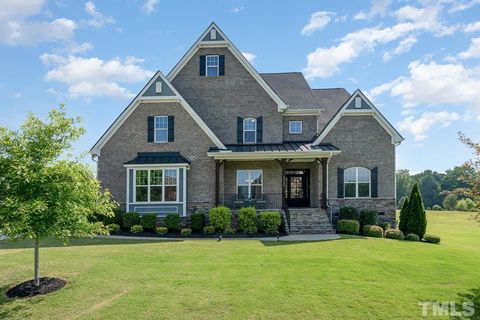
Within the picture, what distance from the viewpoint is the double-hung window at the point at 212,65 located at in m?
22.9

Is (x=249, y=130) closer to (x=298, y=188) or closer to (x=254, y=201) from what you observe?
(x=254, y=201)

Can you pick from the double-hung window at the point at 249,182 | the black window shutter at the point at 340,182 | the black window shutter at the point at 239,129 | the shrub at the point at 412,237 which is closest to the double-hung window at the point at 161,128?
the black window shutter at the point at 239,129

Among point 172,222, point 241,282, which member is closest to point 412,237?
point 172,222

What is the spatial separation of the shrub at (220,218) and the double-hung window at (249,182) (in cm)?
360

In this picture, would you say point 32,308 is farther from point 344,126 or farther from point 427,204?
point 427,204

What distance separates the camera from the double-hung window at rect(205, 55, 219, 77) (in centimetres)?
2294

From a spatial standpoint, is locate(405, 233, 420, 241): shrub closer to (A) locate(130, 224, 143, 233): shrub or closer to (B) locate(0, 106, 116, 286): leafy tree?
(A) locate(130, 224, 143, 233): shrub

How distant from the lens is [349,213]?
64.6ft

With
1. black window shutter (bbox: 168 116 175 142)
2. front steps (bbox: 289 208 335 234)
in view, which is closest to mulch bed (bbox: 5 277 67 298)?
front steps (bbox: 289 208 335 234)

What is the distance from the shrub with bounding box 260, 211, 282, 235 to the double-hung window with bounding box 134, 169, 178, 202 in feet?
18.0

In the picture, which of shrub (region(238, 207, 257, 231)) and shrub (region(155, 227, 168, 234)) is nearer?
shrub (region(238, 207, 257, 231))

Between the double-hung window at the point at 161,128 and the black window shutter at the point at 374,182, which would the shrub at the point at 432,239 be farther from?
the double-hung window at the point at 161,128

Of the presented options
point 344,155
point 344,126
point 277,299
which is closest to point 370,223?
point 344,155

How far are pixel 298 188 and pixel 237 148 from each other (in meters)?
4.93
